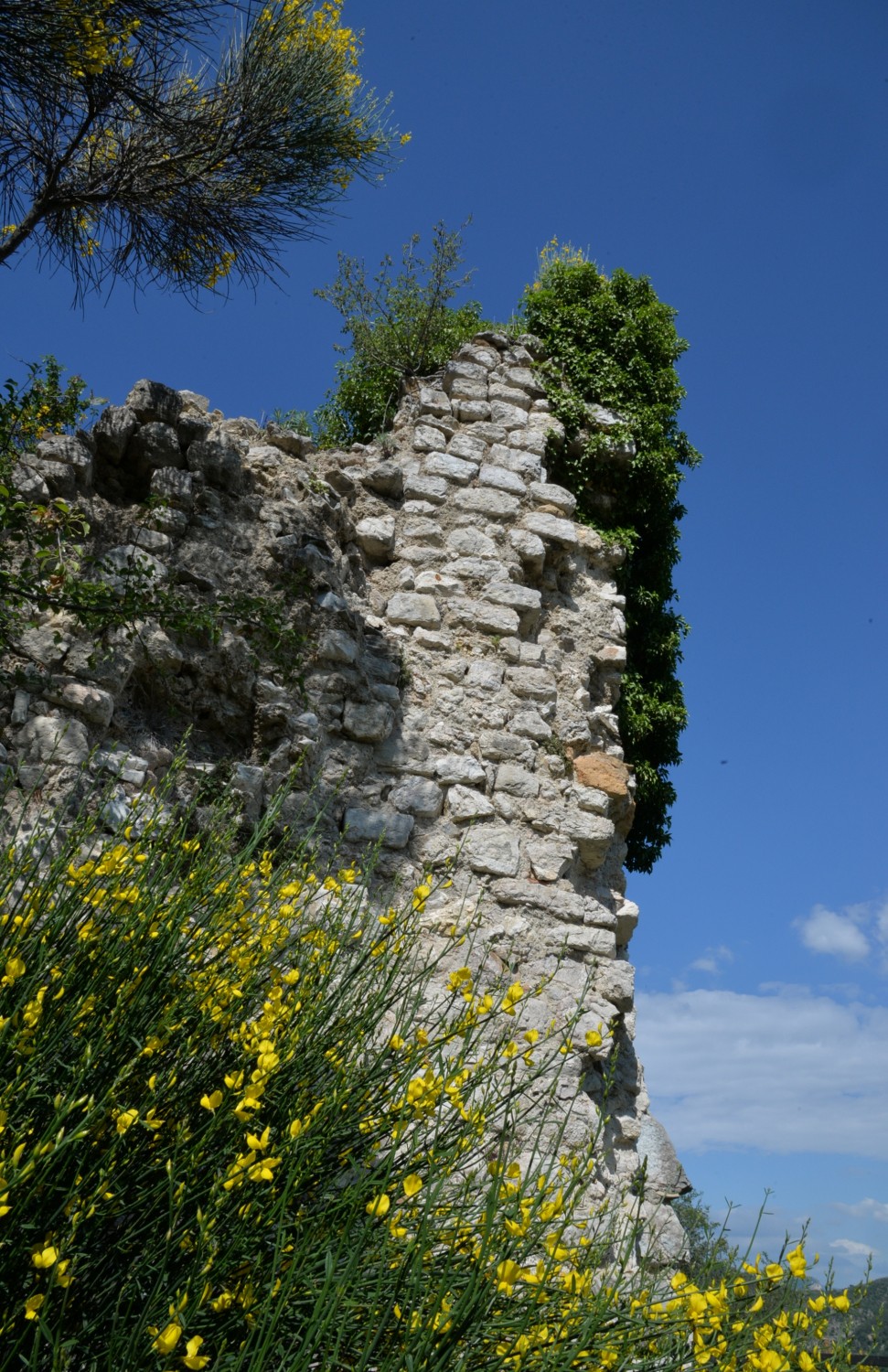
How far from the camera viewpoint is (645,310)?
6.86m

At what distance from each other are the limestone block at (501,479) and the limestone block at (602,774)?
1.49 metres

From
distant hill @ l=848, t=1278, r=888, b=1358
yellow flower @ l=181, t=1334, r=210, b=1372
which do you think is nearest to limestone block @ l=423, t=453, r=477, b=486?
distant hill @ l=848, t=1278, r=888, b=1358

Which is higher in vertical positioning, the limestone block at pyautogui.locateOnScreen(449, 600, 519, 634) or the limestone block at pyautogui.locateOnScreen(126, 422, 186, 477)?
the limestone block at pyautogui.locateOnScreen(449, 600, 519, 634)

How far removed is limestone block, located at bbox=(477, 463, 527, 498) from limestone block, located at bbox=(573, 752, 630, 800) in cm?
149

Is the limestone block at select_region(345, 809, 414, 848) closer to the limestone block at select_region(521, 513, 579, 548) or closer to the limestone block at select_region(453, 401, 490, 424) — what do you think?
the limestone block at select_region(521, 513, 579, 548)

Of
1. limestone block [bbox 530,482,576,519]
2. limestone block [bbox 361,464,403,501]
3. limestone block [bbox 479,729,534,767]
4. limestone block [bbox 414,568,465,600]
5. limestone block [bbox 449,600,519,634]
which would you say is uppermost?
limestone block [bbox 530,482,576,519]

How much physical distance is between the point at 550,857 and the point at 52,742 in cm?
212

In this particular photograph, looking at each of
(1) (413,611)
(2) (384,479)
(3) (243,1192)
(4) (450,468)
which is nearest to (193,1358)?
(3) (243,1192)

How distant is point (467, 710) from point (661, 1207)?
7.17 feet

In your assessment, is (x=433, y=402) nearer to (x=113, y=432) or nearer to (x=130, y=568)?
(x=113, y=432)

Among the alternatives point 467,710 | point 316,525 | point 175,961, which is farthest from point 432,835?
point 175,961

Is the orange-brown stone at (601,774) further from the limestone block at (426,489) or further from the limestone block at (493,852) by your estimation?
the limestone block at (426,489)

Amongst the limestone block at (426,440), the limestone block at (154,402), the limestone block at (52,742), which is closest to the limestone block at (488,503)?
the limestone block at (426,440)

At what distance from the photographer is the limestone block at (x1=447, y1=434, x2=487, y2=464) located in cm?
580
